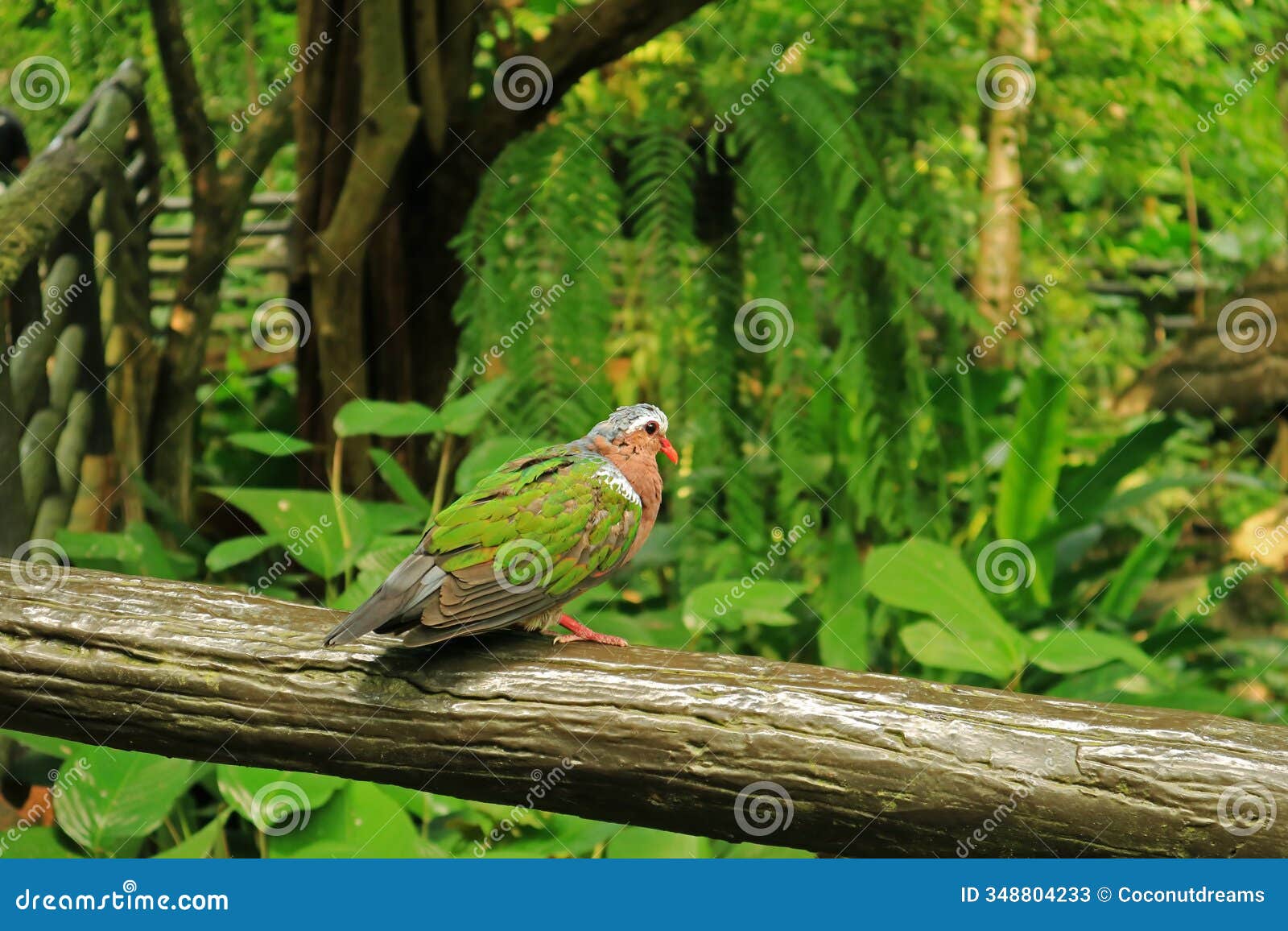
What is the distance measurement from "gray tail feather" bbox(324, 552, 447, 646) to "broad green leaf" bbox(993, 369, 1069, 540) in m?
2.09

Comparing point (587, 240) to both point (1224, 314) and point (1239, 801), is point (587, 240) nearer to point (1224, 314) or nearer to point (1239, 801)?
point (1239, 801)

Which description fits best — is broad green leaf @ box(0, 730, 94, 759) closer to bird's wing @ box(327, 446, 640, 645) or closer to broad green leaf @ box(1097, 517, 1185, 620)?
bird's wing @ box(327, 446, 640, 645)

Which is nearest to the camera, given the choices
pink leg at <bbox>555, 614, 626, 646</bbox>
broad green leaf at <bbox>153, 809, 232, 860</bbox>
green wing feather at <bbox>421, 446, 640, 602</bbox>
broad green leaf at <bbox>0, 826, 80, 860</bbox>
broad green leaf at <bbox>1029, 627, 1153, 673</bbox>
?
green wing feather at <bbox>421, 446, 640, 602</bbox>

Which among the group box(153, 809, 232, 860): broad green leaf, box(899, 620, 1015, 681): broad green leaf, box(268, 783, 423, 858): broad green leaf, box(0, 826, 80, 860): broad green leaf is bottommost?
box(0, 826, 80, 860): broad green leaf

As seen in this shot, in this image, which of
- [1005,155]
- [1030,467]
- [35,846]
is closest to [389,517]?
[35,846]

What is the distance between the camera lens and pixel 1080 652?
5.97 feet

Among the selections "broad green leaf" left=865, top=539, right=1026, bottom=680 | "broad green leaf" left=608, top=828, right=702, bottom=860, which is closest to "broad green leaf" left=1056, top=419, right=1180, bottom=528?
"broad green leaf" left=865, top=539, right=1026, bottom=680

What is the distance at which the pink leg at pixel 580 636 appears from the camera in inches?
47.6

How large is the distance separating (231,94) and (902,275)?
84.6 inches

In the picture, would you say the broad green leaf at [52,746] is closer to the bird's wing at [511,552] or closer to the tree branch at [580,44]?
the bird's wing at [511,552]

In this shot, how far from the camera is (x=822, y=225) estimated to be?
2.60 metres

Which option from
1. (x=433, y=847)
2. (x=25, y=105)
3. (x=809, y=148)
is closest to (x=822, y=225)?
(x=809, y=148)

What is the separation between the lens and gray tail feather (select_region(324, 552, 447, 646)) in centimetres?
106

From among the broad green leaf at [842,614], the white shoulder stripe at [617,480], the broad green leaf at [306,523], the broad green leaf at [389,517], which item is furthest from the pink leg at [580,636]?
the broad green leaf at [842,614]
